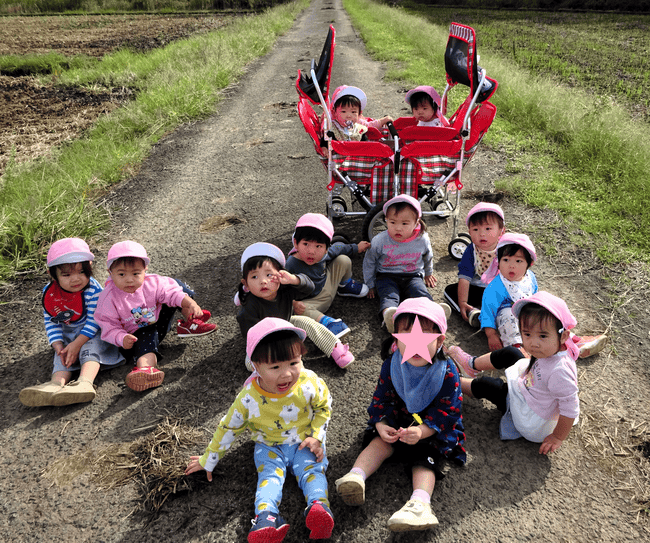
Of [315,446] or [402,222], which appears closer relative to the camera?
[315,446]

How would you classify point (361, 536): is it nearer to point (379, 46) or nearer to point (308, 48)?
point (379, 46)

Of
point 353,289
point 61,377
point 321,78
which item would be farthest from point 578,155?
point 61,377

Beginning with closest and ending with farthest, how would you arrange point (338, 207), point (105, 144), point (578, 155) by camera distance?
point (338, 207) < point (578, 155) < point (105, 144)

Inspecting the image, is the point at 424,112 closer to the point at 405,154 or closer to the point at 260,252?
the point at 405,154

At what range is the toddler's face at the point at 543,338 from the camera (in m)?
2.61

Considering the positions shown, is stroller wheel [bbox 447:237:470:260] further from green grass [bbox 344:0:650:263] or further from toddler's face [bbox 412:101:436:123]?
toddler's face [bbox 412:101:436:123]

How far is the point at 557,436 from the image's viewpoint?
9.22ft

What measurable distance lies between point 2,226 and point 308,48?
670 inches

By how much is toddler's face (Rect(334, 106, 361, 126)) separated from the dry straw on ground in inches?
153

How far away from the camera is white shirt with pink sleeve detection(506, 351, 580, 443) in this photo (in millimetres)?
2643

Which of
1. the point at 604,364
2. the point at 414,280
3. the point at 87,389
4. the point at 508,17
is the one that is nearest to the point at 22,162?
the point at 87,389

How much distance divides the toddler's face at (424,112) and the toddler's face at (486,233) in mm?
2343

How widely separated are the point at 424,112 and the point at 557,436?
4.12 m

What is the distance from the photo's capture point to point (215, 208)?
251 inches
